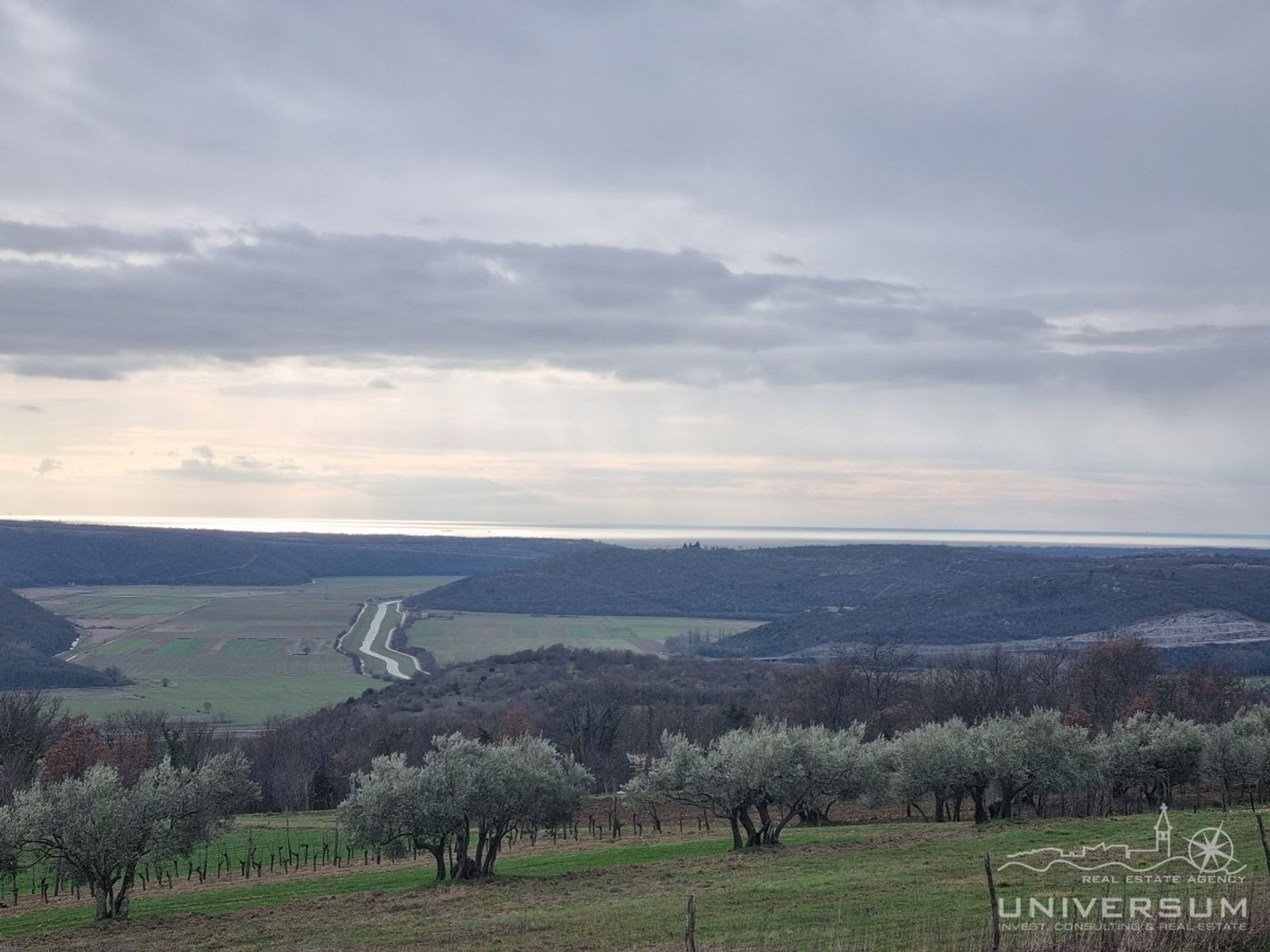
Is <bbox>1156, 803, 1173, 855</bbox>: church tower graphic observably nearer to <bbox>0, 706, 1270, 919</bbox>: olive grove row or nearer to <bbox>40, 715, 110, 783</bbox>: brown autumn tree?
<bbox>0, 706, 1270, 919</bbox>: olive grove row

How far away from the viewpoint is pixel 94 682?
168 meters

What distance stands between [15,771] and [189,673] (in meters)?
96.6

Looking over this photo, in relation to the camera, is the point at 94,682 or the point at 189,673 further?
the point at 189,673

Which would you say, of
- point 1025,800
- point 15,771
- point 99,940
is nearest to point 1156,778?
point 1025,800

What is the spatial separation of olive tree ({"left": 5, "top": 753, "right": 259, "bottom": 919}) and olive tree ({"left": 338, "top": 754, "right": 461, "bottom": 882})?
22.2 feet

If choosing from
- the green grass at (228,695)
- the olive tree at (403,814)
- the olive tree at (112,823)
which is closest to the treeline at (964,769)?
the olive tree at (403,814)

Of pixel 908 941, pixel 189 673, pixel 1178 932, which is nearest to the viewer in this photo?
pixel 1178 932

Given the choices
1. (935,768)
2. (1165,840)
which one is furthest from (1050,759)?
(1165,840)

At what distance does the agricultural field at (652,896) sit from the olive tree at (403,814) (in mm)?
2022

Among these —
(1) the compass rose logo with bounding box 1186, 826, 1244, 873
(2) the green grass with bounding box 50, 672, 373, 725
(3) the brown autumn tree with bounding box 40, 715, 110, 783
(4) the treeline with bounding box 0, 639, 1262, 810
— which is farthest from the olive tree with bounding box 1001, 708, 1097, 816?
(2) the green grass with bounding box 50, 672, 373, 725

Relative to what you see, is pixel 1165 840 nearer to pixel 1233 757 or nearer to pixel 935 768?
pixel 935 768

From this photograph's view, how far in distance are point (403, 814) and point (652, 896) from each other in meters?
14.5

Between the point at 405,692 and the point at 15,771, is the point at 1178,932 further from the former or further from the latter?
the point at 405,692

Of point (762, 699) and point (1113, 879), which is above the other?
point (1113, 879)
